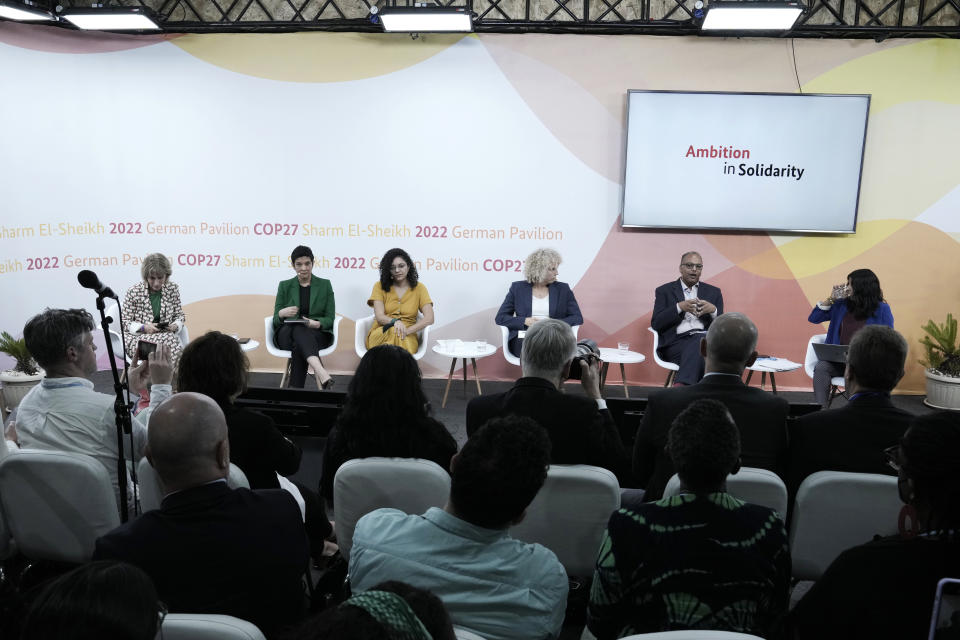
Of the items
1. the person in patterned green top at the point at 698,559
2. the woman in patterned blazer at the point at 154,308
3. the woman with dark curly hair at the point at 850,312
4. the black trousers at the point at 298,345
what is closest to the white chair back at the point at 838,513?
the person in patterned green top at the point at 698,559

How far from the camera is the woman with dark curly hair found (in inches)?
197

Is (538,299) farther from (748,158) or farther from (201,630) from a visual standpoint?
(201,630)

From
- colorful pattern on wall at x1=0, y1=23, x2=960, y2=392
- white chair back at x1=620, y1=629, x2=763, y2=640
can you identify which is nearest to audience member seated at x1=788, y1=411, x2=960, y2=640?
white chair back at x1=620, y1=629, x2=763, y2=640

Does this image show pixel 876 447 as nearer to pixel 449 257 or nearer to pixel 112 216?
pixel 449 257

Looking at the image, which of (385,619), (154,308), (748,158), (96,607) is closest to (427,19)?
(748,158)

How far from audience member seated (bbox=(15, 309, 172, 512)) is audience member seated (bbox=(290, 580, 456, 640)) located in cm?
199

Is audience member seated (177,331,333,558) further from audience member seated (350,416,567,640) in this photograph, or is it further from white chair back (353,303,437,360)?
white chair back (353,303,437,360)

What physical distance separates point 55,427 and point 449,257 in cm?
442

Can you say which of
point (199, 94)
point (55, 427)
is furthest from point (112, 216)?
point (55, 427)

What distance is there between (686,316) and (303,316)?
11.0 ft

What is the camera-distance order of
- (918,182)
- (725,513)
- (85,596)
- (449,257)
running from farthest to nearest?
(449,257), (918,182), (725,513), (85,596)

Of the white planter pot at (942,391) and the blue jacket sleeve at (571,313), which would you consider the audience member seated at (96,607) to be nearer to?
the blue jacket sleeve at (571,313)

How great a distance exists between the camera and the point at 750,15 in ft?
16.9

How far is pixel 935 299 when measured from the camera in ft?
20.8
